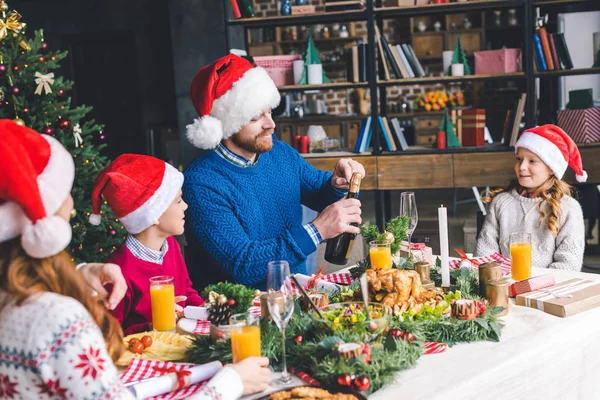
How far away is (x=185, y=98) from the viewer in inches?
227

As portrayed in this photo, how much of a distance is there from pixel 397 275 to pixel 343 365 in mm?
498

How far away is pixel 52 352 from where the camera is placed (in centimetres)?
116

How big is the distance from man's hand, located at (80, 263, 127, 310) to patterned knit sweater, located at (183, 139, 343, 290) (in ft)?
2.65

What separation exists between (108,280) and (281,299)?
16.1 inches

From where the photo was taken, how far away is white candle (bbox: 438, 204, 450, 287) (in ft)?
6.62

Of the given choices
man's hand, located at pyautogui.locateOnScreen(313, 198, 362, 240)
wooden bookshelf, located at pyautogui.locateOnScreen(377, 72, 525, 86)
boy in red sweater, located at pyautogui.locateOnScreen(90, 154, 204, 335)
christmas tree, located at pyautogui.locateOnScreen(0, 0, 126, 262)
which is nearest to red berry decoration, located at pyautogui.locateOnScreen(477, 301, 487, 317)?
man's hand, located at pyautogui.locateOnScreen(313, 198, 362, 240)

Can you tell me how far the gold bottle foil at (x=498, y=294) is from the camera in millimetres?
1907

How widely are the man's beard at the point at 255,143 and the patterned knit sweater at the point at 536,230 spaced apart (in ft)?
3.44

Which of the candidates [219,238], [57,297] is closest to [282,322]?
[57,297]

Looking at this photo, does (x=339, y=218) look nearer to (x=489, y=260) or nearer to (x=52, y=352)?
(x=489, y=260)

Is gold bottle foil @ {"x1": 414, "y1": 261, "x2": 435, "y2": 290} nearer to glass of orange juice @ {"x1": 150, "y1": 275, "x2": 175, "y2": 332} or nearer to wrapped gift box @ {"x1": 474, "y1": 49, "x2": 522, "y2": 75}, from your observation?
glass of orange juice @ {"x1": 150, "y1": 275, "x2": 175, "y2": 332}

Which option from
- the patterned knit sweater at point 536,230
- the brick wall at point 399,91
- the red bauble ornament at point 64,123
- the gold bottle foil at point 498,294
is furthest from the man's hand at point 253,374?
the brick wall at point 399,91

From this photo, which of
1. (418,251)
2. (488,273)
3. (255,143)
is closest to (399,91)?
(255,143)

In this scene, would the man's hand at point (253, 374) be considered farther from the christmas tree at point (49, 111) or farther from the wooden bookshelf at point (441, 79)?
the wooden bookshelf at point (441, 79)
